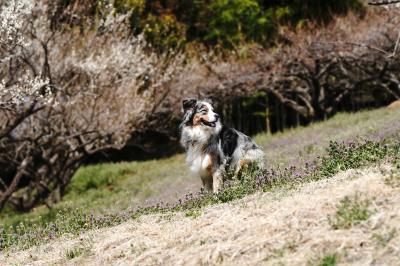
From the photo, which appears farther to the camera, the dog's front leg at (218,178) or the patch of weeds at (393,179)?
the dog's front leg at (218,178)

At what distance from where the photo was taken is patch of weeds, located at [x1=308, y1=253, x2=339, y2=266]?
19.7 feet

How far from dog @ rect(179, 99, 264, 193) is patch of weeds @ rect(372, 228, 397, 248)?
5090 mm

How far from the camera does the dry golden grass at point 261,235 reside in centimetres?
632

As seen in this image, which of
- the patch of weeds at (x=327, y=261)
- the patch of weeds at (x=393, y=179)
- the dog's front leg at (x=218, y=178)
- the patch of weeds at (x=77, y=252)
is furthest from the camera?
the dog's front leg at (x=218, y=178)

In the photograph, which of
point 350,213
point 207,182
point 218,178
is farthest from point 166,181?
point 350,213

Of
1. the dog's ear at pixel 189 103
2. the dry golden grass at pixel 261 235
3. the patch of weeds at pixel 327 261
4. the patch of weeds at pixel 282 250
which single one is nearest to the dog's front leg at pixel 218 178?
the dog's ear at pixel 189 103

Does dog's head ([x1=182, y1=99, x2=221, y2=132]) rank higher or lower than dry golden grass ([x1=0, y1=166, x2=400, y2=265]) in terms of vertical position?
higher

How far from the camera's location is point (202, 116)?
11.3 meters

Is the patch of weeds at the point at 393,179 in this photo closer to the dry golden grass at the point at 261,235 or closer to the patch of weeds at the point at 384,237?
the dry golden grass at the point at 261,235

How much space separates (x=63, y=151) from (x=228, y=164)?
48.4 ft

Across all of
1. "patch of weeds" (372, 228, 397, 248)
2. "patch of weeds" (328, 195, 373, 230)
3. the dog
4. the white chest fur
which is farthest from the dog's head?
"patch of weeds" (372, 228, 397, 248)

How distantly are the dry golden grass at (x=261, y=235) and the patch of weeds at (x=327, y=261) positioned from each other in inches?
2.0

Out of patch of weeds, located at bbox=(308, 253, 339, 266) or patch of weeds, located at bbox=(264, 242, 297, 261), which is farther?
patch of weeds, located at bbox=(264, 242, 297, 261)

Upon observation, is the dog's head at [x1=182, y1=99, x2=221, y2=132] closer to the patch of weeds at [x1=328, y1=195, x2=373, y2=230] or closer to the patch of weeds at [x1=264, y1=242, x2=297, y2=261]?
the patch of weeds at [x1=328, y1=195, x2=373, y2=230]
